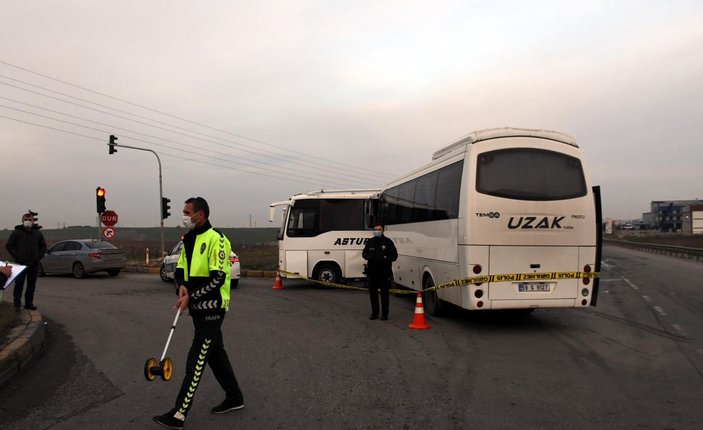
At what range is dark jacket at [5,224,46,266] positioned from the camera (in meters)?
10.0

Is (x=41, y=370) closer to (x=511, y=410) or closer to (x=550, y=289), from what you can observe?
(x=511, y=410)

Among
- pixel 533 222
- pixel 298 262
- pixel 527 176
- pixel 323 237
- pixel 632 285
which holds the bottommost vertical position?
pixel 632 285

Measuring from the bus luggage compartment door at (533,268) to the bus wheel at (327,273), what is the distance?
25.9 ft

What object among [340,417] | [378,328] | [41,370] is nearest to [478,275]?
[378,328]

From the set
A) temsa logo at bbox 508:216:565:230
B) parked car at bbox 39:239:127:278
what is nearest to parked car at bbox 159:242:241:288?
parked car at bbox 39:239:127:278

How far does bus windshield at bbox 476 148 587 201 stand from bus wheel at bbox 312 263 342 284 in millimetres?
8110

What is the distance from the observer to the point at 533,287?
8.37m

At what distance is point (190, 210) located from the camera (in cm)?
452

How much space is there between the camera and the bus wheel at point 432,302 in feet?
32.9

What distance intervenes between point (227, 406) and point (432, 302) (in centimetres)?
626

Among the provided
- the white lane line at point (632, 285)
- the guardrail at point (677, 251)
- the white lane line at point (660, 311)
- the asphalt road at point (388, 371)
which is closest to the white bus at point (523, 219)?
the asphalt road at point (388, 371)

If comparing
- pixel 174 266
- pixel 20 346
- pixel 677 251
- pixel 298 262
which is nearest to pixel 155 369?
pixel 20 346

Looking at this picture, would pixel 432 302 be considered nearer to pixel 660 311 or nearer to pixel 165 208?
pixel 660 311

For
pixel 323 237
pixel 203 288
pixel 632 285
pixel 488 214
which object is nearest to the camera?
pixel 203 288
